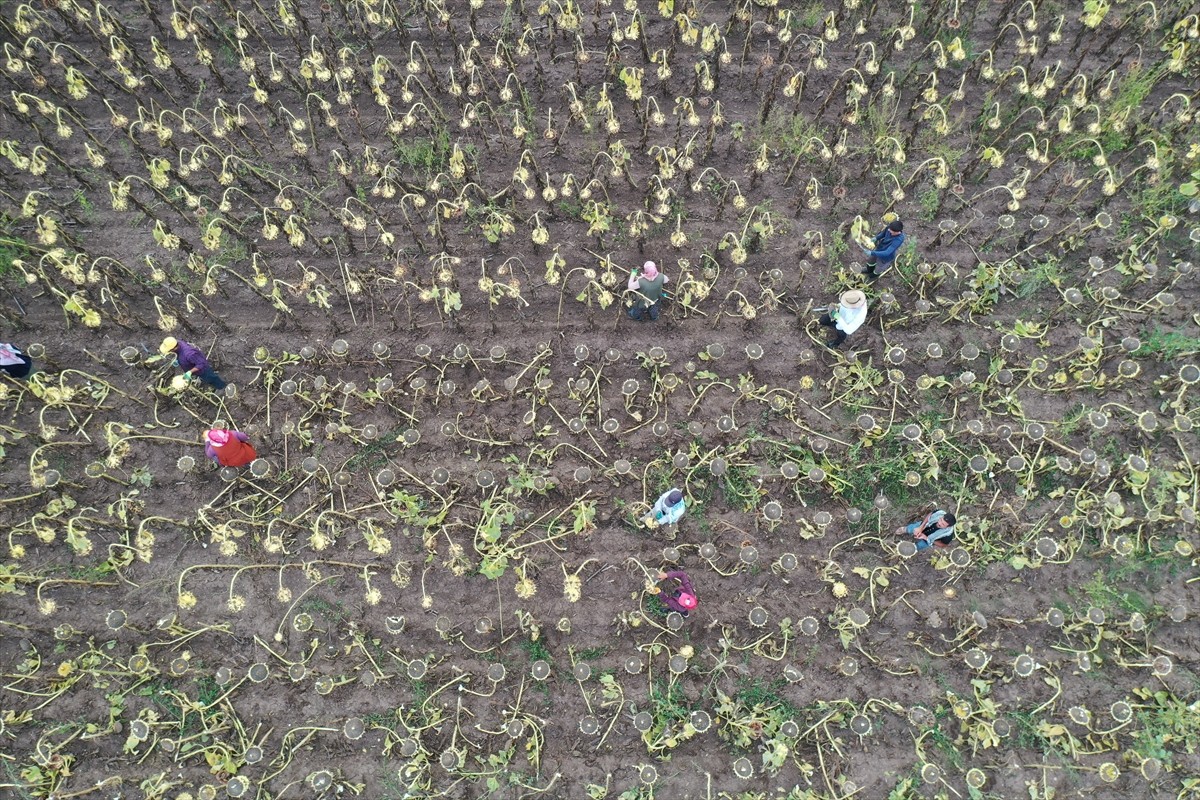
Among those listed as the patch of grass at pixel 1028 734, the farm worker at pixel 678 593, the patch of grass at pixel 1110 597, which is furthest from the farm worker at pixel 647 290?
the patch of grass at pixel 1028 734

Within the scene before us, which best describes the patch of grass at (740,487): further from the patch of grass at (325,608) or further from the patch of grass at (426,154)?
the patch of grass at (426,154)

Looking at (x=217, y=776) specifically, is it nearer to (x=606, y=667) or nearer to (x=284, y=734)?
(x=284, y=734)

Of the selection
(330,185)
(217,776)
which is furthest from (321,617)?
(330,185)

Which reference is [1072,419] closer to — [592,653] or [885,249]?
[885,249]

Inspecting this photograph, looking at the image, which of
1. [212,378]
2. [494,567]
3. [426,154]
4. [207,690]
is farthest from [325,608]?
[426,154]

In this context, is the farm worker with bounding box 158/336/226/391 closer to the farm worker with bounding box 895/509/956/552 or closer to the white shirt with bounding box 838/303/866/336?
the white shirt with bounding box 838/303/866/336

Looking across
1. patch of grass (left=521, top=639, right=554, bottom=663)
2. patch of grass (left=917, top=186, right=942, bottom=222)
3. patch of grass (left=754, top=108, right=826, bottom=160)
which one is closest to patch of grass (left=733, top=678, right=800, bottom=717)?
patch of grass (left=521, top=639, right=554, bottom=663)
